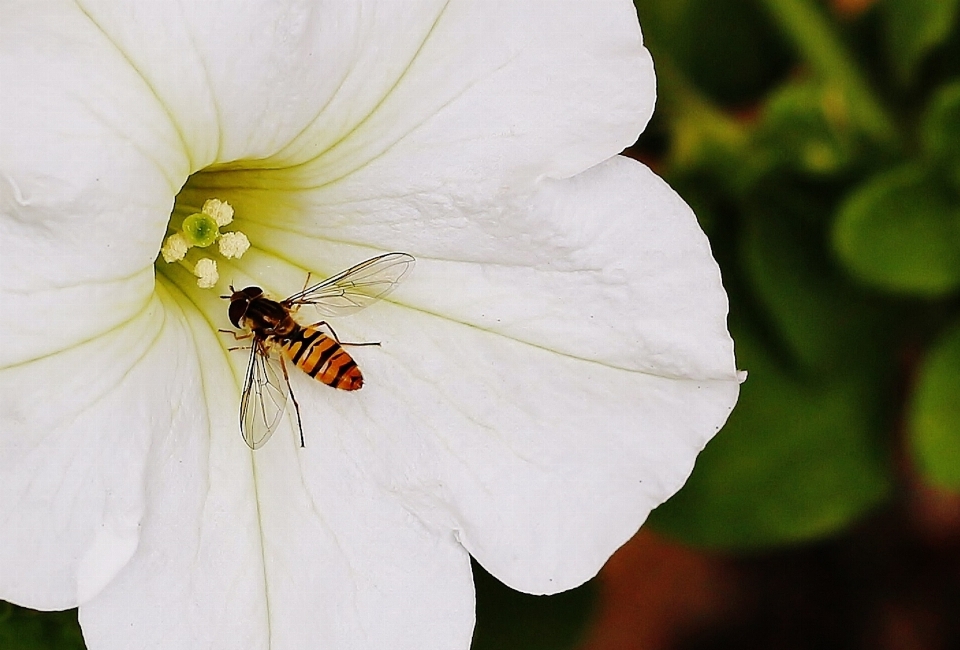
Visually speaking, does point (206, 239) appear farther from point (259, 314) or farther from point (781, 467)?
point (781, 467)

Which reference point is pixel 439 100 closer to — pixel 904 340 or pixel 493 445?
pixel 493 445

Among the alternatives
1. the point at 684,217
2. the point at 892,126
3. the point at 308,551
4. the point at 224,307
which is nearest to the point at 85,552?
the point at 308,551

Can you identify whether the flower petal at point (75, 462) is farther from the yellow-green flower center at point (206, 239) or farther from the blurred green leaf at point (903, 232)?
the blurred green leaf at point (903, 232)

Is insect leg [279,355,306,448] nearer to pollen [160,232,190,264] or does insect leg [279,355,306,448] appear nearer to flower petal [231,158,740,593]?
flower petal [231,158,740,593]

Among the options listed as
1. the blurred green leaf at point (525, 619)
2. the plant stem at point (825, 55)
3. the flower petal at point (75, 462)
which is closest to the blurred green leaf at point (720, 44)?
the plant stem at point (825, 55)

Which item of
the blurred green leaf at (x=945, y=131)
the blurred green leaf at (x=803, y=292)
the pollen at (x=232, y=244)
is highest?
the pollen at (x=232, y=244)

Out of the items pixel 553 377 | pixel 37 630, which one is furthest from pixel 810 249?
pixel 37 630
